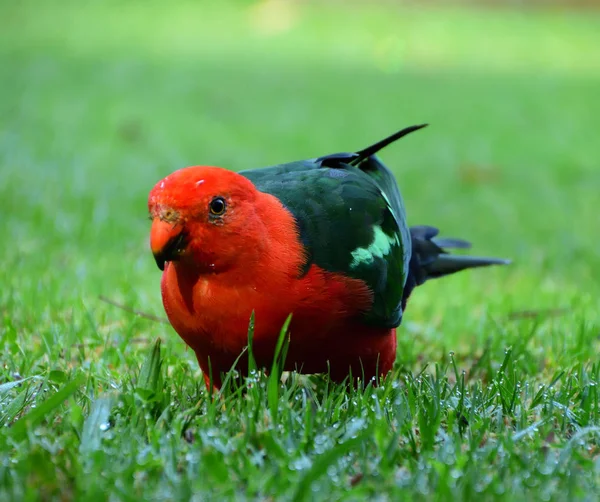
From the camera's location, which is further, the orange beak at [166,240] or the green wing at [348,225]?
the green wing at [348,225]

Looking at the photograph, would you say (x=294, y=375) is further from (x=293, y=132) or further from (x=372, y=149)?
(x=293, y=132)

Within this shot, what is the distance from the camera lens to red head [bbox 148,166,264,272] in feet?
6.97

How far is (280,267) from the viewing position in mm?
2260

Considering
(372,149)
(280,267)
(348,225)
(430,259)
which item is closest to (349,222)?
(348,225)

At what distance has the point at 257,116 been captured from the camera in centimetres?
940

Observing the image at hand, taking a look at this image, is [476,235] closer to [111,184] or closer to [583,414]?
[111,184]

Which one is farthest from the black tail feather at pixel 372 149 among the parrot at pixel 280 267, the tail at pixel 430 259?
the tail at pixel 430 259

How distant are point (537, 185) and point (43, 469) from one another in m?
6.08

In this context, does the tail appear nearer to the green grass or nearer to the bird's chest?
the green grass

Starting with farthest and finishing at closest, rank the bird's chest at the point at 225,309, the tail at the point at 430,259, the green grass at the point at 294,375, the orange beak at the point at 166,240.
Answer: the tail at the point at 430,259 < the bird's chest at the point at 225,309 < the orange beak at the point at 166,240 < the green grass at the point at 294,375

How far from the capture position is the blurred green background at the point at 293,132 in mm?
4195

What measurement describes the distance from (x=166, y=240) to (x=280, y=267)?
0.32 m

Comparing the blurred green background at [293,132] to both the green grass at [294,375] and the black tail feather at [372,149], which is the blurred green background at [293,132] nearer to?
the green grass at [294,375]

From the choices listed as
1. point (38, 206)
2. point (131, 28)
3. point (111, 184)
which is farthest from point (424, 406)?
point (131, 28)
